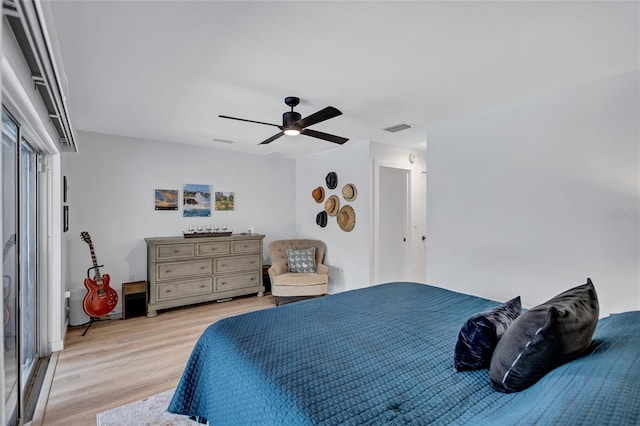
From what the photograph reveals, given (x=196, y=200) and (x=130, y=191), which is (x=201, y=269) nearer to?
(x=196, y=200)

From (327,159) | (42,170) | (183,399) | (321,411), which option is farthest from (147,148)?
(321,411)

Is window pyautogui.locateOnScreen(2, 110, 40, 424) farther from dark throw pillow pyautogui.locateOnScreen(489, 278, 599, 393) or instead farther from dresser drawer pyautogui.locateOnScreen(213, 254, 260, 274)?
dark throw pillow pyautogui.locateOnScreen(489, 278, 599, 393)

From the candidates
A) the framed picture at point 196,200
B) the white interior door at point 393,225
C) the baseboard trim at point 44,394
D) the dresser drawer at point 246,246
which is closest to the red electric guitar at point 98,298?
the baseboard trim at point 44,394

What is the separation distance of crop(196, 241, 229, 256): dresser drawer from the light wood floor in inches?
32.6

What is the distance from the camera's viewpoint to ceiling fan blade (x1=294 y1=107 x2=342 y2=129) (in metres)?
2.39

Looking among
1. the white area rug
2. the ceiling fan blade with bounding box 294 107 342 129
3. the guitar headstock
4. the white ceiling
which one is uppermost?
the white ceiling

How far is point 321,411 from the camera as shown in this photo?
1.11 m

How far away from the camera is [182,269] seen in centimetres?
443

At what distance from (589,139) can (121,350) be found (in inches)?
184

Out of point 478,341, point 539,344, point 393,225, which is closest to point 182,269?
point 393,225

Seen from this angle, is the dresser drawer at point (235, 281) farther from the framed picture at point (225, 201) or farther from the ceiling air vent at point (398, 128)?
the ceiling air vent at point (398, 128)

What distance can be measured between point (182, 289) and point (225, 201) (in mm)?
1547

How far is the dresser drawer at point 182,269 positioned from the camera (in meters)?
4.27

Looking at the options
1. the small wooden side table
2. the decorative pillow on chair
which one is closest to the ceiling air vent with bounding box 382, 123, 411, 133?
the decorative pillow on chair
